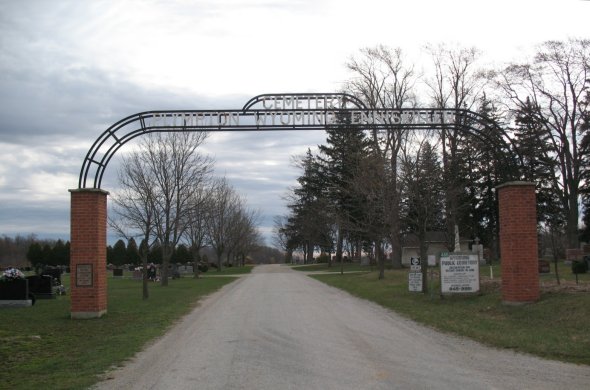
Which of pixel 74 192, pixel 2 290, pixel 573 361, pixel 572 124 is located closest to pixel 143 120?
pixel 74 192

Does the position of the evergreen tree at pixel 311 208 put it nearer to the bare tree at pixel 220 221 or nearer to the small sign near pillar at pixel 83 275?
the bare tree at pixel 220 221

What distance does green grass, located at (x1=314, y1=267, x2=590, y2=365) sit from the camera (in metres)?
10.2

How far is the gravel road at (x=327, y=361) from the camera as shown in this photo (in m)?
7.57

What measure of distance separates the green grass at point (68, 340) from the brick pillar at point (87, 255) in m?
0.54

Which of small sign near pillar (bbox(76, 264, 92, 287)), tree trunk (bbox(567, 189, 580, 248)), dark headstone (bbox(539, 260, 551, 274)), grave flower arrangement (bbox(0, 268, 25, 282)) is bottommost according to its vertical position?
dark headstone (bbox(539, 260, 551, 274))

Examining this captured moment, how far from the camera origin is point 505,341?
35.9 ft

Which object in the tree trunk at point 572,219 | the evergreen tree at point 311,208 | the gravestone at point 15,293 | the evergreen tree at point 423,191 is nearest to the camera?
the gravestone at point 15,293

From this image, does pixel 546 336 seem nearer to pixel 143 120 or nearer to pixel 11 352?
A: pixel 11 352

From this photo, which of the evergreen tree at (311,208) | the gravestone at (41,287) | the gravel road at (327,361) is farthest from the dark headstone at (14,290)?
the evergreen tree at (311,208)

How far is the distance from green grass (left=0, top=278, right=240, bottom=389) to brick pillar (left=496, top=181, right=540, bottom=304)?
889 cm

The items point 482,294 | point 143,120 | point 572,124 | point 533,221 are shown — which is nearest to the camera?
point 533,221

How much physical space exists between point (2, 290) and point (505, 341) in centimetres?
1624

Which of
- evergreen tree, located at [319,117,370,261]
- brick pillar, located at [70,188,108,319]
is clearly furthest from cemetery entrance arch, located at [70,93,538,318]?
evergreen tree, located at [319,117,370,261]

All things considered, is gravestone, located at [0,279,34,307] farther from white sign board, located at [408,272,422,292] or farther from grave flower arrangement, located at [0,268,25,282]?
white sign board, located at [408,272,422,292]
